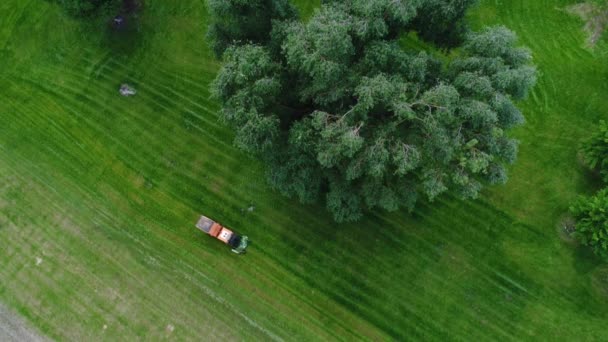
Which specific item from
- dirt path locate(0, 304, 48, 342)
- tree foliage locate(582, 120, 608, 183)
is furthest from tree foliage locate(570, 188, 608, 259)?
dirt path locate(0, 304, 48, 342)

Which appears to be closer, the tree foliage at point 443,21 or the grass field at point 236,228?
the tree foliage at point 443,21

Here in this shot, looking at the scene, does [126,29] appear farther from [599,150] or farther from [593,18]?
[593,18]

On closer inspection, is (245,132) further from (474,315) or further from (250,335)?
(474,315)

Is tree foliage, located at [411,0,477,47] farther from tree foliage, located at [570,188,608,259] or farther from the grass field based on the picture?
tree foliage, located at [570,188,608,259]

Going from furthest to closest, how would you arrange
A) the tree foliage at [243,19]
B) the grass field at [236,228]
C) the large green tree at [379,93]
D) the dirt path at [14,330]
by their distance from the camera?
the dirt path at [14,330]
the grass field at [236,228]
the tree foliage at [243,19]
the large green tree at [379,93]

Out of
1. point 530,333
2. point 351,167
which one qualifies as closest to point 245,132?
point 351,167

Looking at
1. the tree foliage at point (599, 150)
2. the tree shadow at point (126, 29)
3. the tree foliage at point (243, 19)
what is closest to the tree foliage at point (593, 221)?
the tree foliage at point (599, 150)

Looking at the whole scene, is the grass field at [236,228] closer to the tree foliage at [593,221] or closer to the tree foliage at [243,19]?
the tree foliage at [593,221]
